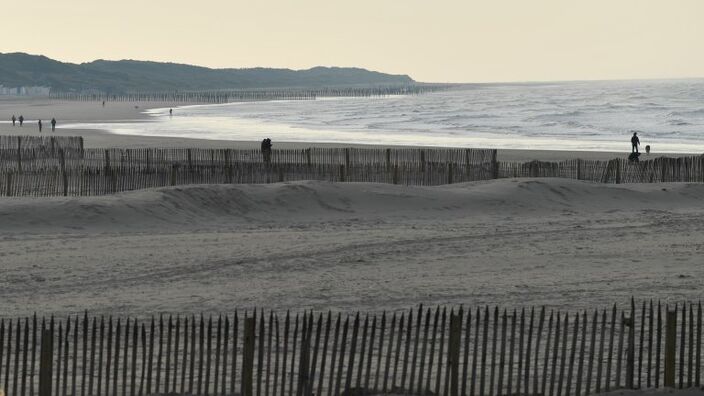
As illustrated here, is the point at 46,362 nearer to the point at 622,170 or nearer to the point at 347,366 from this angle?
the point at 347,366

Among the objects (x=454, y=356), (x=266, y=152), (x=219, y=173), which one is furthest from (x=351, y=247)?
(x=266, y=152)

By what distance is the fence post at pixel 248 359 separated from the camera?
32.2 feet

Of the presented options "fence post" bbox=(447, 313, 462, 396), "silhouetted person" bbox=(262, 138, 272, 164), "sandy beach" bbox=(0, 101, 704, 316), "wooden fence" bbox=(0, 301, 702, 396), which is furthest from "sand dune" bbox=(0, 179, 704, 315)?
"silhouetted person" bbox=(262, 138, 272, 164)

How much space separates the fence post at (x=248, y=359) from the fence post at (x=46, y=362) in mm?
1749

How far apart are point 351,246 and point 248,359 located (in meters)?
9.61

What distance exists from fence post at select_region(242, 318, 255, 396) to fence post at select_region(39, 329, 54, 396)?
1.75 meters

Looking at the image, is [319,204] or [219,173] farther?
[219,173]

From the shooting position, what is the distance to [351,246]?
19.4 m

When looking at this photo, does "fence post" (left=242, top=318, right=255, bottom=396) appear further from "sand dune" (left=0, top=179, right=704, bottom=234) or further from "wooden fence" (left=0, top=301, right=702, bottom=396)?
"sand dune" (left=0, top=179, right=704, bottom=234)

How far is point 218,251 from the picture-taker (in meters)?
18.7

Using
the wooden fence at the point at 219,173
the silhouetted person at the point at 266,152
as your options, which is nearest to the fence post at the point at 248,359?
the wooden fence at the point at 219,173

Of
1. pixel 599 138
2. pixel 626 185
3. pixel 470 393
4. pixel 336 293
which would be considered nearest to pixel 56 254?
pixel 336 293

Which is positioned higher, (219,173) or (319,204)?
(219,173)

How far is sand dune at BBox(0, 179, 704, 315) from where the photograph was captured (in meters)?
15.1
